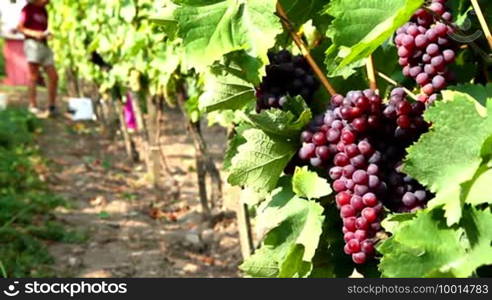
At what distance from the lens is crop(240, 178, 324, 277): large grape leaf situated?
154cm

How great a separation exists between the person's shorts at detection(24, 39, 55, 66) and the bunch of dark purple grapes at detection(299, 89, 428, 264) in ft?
34.6

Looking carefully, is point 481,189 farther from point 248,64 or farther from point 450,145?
point 248,64

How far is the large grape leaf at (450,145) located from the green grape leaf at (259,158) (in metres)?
0.40

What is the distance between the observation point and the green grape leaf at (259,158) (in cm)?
159

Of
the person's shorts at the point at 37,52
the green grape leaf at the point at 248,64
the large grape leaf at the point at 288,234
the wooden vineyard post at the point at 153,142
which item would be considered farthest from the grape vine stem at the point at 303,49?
the person's shorts at the point at 37,52

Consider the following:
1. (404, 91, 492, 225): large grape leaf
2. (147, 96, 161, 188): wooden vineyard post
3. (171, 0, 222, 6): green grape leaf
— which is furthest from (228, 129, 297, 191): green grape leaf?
(147, 96, 161, 188): wooden vineyard post

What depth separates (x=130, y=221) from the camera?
6992 mm

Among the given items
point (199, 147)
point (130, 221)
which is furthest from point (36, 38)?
point (199, 147)

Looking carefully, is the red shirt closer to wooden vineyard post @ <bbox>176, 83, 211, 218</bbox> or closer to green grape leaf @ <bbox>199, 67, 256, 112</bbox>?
wooden vineyard post @ <bbox>176, 83, 211, 218</bbox>

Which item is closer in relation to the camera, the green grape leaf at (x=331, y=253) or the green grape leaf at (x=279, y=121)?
the green grape leaf at (x=279, y=121)

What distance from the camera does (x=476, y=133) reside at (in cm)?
121

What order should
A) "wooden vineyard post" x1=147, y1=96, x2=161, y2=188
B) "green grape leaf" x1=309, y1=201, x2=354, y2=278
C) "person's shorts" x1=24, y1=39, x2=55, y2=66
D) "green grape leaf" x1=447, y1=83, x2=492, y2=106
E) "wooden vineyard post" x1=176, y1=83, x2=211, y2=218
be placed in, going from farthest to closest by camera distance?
"person's shorts" x1=24, y1=39, x2=55, y2=66 < "wooden vineyard post" x1=147, y1=96, x2=161, y2=188 < "wooden vineyard post" x1=176, y1=83, x2=211, y2=218 < "green grape leaf" x1=309, y1=201, x2=354, y2=278 < "green grape leaf" x1=447, y1=83, x2=492, y2=106

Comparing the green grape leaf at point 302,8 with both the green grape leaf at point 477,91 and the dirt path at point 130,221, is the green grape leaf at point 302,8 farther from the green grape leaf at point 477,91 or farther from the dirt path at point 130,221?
the dirt path at point 130,221

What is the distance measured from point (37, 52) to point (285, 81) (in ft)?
34.0
